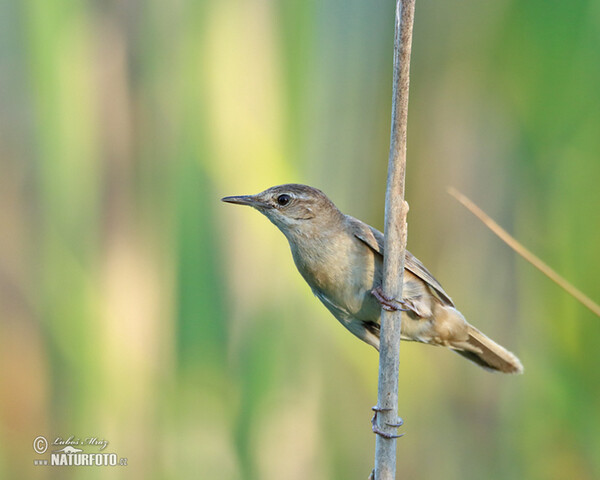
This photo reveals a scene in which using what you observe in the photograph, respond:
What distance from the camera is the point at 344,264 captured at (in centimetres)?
239

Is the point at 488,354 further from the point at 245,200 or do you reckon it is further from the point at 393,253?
the point at 245,200

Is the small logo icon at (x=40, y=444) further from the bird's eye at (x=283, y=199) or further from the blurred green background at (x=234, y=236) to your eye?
the bird's eye at (x=283, y=199)

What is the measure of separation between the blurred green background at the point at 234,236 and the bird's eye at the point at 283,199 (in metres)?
0.13

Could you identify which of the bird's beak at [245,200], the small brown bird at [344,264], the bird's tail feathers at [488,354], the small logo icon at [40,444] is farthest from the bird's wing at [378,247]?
the small logo icon at [40,444]

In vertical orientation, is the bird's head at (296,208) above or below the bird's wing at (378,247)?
above

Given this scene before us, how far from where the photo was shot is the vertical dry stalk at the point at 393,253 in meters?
1.75

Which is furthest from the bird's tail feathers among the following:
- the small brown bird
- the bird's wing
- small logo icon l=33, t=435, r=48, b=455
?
small logo icon l=33, t=435, r=48, b=455

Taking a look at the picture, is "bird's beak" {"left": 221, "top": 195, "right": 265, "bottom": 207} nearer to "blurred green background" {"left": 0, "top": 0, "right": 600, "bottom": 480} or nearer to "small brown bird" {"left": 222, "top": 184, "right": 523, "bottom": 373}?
"small brown bird" {"left": 222, "top": 184, "right": 523, "bottom": 373}

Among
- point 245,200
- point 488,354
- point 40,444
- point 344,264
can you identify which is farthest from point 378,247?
point 40,444

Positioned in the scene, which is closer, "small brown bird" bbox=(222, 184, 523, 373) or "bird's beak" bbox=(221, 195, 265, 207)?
"bird's beak" bbox=(221, 195, 265, 207)

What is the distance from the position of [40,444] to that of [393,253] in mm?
1557

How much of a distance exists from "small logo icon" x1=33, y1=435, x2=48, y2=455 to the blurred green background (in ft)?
0.09

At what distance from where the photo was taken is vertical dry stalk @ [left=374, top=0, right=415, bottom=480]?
175cm

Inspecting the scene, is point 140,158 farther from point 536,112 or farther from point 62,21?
point 536,112
